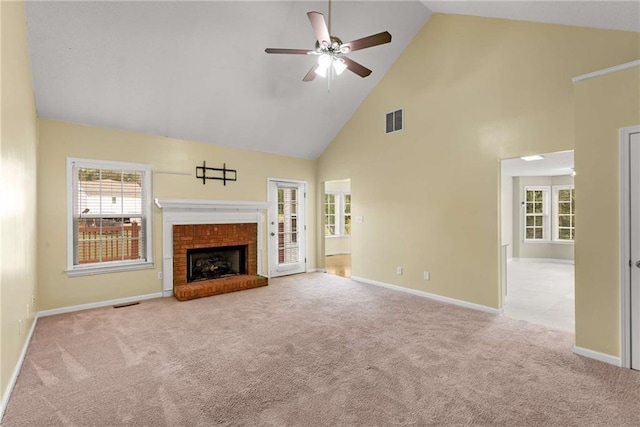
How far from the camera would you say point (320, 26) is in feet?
9.04

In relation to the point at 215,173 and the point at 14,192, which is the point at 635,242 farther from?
the point at 215,173

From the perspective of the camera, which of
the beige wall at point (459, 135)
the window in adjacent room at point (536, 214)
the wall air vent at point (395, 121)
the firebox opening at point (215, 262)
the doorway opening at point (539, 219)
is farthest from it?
the window in adjacent room at point (536, 214)

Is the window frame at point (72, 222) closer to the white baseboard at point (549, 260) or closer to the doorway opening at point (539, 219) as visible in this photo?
the doorway opening at point (539, 219)

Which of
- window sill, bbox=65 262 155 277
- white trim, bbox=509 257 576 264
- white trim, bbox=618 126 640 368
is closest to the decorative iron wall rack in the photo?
window sill, bbox=65 262 155 277

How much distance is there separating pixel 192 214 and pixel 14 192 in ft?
9.07

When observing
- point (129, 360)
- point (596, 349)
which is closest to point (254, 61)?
point (129, 360)

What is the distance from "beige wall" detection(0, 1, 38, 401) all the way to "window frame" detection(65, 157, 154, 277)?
0.88m

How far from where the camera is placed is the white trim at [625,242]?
2.73 m

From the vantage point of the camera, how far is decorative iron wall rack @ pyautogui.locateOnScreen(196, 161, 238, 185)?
217 inches

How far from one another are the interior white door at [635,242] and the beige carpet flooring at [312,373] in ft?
0.86

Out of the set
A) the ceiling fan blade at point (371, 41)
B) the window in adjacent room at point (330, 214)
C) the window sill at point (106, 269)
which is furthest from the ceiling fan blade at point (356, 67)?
the window in adjacent room at point (330, 214)

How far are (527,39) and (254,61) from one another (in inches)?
137

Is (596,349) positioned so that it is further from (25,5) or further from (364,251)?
(25,5)

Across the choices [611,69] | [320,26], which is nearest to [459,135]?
[611,69]
